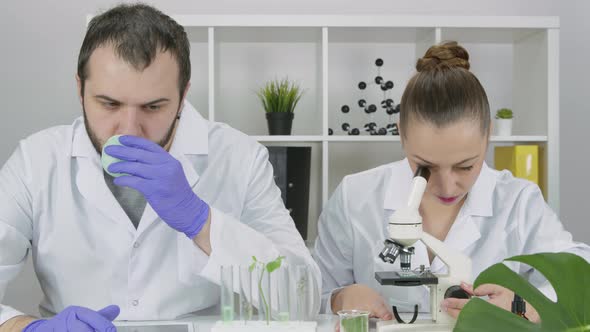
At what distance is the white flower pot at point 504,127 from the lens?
9.85ft

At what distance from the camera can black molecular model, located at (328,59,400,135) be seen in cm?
306

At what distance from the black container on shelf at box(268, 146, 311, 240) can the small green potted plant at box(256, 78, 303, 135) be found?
112mm

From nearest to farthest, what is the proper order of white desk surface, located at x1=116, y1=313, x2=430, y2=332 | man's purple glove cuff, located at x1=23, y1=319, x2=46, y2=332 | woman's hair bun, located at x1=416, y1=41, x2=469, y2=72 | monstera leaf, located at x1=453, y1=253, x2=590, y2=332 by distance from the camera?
monstera leaf, located at x1=453, y1=253, x2=590, y2=332 → man's purple glove cuff, located at x1=23, y1=319, x2=46, y2=332 → white desk surface, located at x1=116, y1=313, x2=430, y2=332 → woman's hair bun, located at x1=416, y1=41, x2=469, y2=72

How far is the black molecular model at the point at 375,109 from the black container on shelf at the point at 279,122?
189 mm

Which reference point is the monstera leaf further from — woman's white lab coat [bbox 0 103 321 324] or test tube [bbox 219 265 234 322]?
woman's white lab coat [bbox 0 103 321 324]

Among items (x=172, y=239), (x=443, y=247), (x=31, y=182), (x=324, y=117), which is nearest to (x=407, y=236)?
(x=443, y=247)

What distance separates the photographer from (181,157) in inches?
78.8

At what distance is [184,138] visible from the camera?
6.70 ft

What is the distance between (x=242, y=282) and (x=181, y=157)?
0.66 meters

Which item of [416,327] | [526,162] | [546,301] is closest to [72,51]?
[526,162]

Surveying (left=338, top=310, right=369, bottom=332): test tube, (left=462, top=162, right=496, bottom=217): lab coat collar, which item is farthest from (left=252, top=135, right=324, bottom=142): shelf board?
(left=338, top=310, right=369, bottom=332): test tube

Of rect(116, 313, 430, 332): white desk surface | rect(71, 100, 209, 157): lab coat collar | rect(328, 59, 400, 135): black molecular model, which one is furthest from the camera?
rect(328, 59, 400, 135): black molecular model

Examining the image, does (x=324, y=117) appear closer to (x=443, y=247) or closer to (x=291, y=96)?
(x=291, y=96)

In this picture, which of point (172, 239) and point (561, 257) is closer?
point (561, 257)
